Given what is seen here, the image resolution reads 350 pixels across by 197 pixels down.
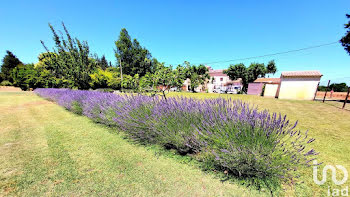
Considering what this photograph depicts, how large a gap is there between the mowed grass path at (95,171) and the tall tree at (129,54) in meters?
28.3

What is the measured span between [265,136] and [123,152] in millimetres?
2615

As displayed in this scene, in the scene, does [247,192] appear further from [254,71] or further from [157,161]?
[254,71]

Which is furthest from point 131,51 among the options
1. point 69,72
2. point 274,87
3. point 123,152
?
point 123,152

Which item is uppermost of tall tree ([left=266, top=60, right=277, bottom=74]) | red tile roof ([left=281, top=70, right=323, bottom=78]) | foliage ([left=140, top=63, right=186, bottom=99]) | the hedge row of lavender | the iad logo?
tall tree ([left=266, top=60, right=277, bottom=74])

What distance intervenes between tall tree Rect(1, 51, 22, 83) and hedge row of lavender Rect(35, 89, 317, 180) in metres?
46.7

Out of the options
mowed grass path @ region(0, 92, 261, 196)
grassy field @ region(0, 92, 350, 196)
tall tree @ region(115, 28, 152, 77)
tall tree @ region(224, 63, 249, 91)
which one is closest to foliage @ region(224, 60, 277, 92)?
tall tree @ region(224, 63, 249, 91)

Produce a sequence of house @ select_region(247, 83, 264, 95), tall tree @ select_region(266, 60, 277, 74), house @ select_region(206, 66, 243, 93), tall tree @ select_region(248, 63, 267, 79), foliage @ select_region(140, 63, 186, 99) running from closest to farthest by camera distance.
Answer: foliage @ select_region(140, 63, 186, 99), house @ select_region(247, 83, 264, 95), tall tree @ select_region(248, 63, 267, 79), tall tree @ select_region(266, 60, 277, 74), house @ select_region(206, 66, 243, 93)

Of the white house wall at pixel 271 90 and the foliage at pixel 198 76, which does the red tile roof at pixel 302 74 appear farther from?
the foliage at pixel 198 76

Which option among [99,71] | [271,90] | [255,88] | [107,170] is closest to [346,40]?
[271,90]

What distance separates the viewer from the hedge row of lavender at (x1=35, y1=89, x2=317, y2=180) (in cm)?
163

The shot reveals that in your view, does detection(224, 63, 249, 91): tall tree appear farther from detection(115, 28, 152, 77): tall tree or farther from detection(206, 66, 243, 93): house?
detection(115, 28, 152, 77): tall tree

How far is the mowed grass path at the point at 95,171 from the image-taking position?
169 centimetres

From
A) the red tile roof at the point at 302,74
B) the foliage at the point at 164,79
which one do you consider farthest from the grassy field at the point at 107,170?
the red tile roof at the point at 302,74

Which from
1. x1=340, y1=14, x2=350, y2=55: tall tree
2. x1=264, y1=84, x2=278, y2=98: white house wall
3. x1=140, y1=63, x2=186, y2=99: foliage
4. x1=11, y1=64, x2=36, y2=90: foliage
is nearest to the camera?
x1=140, y1=63, x2=186, y2=99: foliage
